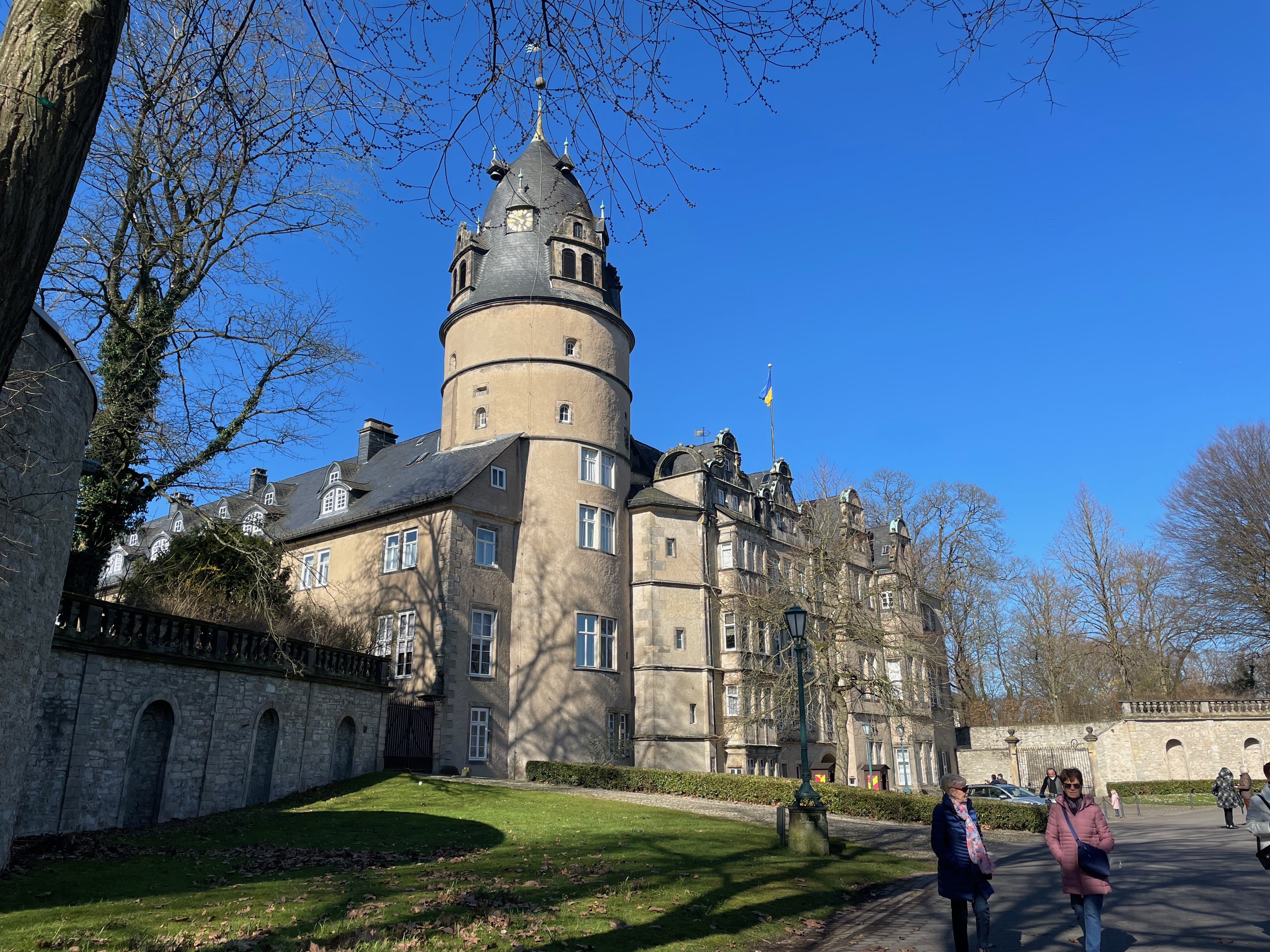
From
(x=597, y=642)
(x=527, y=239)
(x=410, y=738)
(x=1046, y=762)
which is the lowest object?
(x=1046, y=762)

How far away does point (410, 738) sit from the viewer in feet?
93.3

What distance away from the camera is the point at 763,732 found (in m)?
36.8

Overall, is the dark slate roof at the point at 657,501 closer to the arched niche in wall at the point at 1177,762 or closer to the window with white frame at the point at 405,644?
the window with white frame at the point at 405,644

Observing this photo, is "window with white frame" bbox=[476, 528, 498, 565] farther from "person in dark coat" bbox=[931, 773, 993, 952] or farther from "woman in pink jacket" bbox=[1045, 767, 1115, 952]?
"woman in pink jacket" bbox=[1045, 767, 1115, 952]

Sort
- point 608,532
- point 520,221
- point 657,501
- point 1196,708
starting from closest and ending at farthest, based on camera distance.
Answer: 1. point 608,532
2. point 657,501
3. point 520,221
4. point 1196,708

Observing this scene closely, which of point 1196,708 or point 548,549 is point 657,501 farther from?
point 1196,708

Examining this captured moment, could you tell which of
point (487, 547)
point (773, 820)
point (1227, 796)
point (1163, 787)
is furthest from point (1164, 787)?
point (487, 547)

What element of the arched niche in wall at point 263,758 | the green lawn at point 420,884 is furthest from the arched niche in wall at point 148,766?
the arched niche in wall at point 263,758

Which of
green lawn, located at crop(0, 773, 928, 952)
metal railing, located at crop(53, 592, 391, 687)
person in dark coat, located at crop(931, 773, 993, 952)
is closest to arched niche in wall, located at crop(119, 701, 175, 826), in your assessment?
green lawn, located at crop(0, 773, 928, 952)

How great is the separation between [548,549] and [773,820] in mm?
14344

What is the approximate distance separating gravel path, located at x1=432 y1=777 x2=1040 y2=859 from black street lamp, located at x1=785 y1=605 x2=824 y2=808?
2518 mm

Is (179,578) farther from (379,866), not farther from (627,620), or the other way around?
(379,866)

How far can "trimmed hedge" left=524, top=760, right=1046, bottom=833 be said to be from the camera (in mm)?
23656

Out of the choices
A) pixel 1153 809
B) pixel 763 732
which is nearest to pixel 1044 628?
pixel 1153 809
